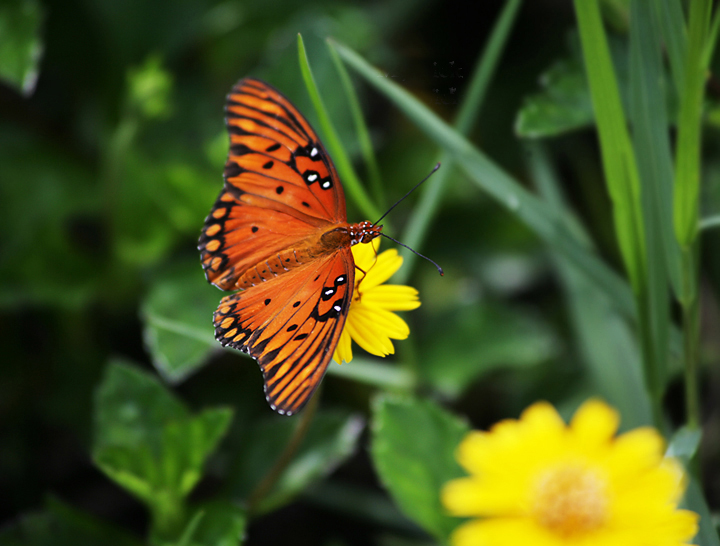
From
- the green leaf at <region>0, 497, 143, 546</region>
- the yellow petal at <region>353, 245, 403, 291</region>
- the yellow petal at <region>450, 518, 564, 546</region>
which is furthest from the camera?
the green leaf at <region>0, 497, 143, 546</region>

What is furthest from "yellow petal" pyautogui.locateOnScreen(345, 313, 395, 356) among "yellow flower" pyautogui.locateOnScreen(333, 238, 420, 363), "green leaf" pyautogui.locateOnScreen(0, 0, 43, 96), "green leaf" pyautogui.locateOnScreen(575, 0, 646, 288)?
"green leaf" pyautogui.locateOnScreen(0, 0, 43, 96)

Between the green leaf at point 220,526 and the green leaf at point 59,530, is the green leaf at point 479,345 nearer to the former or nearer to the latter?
the green leaf at point 220,526

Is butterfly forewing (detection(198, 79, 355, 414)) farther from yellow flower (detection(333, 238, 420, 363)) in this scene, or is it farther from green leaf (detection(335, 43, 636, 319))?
green leaf (detection(335, 43, 636, 319))

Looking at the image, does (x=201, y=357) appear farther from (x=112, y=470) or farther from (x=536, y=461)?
(x=536, y=461)

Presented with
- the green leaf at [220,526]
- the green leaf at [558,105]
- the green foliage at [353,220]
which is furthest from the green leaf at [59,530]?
the green leaf at [558,105]

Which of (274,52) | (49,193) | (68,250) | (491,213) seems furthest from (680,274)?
(49,193)
